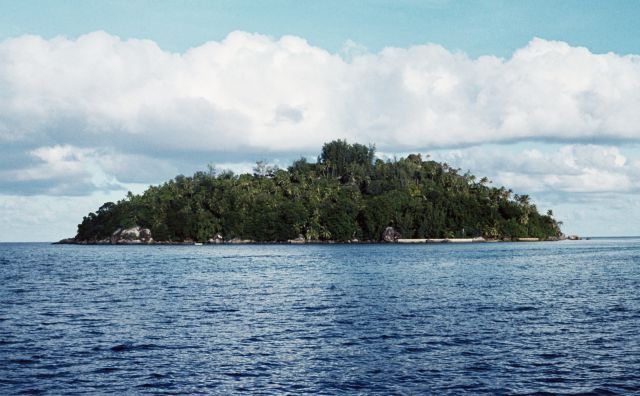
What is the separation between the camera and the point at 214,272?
4668 inches

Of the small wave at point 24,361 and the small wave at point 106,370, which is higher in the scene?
the small wave at point 24,361

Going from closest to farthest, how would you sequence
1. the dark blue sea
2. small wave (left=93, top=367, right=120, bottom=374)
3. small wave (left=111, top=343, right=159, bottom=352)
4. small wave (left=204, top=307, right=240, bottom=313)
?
the dark blue sea < small wave (left=93, top=367, right=120, bottom=374) < small wave (left=111, top=343, right=159, bottom=352) < small wave (left=204, top=307, right=240, bottom=313)

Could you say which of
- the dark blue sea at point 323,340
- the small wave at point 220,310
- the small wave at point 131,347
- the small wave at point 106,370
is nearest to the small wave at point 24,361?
the dark blue sea at point 323,340

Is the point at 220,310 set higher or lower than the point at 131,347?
higher

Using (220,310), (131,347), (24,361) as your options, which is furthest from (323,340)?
(220,310)

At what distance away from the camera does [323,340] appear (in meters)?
44.2

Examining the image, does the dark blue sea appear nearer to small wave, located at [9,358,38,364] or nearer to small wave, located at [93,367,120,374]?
small wave, located at [9,358,38,364]

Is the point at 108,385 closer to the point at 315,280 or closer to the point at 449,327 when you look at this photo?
the point at 449,327

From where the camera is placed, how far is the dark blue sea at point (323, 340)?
32.4 metres

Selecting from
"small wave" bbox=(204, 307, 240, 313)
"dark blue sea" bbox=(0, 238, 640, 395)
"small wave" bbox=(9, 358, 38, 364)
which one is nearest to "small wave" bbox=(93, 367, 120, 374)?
"dark blue sea" bbox=(0, 238, 640, 395)

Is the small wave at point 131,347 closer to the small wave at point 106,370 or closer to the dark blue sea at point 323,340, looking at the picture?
the dark blue sea at point 323,340

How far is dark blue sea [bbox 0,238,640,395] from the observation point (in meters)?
32.4

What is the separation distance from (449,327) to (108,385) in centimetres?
2739

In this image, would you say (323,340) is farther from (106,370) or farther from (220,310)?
(220,310)
